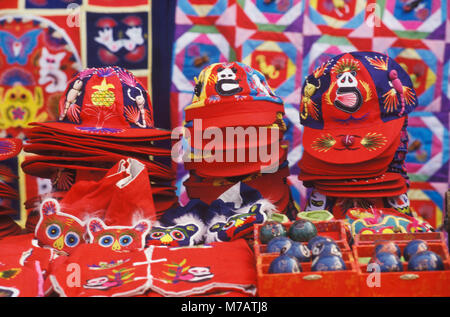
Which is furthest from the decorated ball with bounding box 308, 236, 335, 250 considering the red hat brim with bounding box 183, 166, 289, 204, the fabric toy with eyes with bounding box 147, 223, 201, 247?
the red hat brim with bounding box 183, 166, 289, 204

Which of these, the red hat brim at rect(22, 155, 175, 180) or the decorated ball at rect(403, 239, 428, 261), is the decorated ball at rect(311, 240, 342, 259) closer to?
the decorated ball at rect(403, 239, 428, 261)

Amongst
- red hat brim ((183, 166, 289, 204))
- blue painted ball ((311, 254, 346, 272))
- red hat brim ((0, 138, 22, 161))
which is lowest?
red hat brim ((183, 166, 289, 204))

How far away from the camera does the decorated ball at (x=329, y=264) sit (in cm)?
114

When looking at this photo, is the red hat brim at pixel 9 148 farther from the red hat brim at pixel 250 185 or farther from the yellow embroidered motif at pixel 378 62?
the yellow embroidered motif at pixel 378 62

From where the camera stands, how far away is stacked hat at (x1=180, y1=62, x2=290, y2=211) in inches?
69.7

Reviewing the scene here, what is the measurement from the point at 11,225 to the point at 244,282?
3.34 feet

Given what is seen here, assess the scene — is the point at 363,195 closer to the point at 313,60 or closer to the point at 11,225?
the point at 313,60

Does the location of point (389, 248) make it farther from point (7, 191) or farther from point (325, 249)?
point (7, 191)

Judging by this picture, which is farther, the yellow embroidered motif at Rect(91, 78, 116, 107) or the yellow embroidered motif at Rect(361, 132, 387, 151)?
the yellow embroidered motif at Rect(91, 78, 116, 107)

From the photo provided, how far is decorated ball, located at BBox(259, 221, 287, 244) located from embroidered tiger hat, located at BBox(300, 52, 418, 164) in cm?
43

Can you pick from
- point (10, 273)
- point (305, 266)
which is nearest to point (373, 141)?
point (305, 266)
